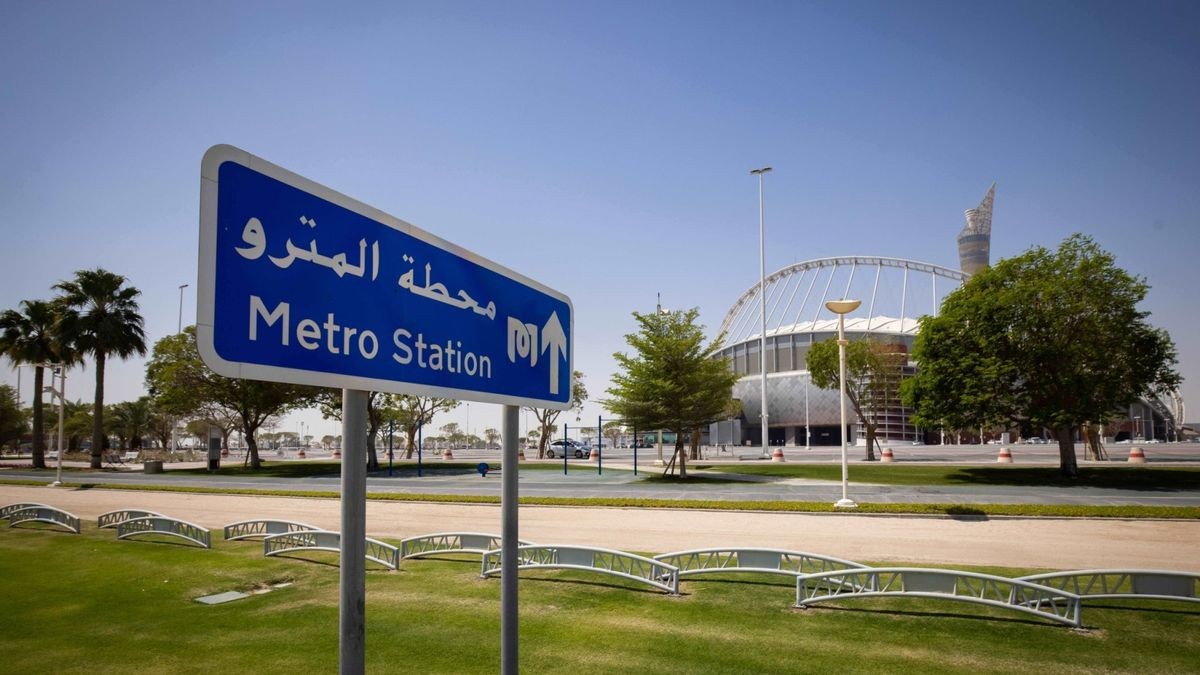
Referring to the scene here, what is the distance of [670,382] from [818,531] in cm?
1659

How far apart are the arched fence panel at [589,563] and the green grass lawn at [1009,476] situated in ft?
69.1

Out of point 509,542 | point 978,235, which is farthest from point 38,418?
point 978,235

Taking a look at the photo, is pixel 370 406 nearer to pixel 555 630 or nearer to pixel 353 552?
pixel 555 630

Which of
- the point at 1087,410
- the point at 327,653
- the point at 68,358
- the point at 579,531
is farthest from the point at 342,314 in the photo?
the point at 68,358

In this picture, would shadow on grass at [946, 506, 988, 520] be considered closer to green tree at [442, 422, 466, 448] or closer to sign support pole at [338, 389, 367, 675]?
sign support pole at [338, 389, 367, 675]

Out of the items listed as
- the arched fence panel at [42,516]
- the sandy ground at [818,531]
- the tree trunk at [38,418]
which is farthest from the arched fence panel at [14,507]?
the tree trunk at [38,418]

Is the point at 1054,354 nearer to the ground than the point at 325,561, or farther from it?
farther from it

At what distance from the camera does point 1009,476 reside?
31.0m

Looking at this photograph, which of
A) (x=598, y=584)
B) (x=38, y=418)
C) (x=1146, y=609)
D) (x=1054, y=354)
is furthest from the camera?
(x=38, y=418)

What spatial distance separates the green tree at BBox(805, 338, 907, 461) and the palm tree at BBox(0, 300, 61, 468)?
57244 mm

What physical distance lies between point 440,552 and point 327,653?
5.69 metres

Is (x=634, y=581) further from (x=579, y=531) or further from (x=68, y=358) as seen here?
(x=68, y=358)

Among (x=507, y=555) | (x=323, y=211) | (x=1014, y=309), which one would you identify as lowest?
(x=507, y=555)

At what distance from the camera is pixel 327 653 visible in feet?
25.8
